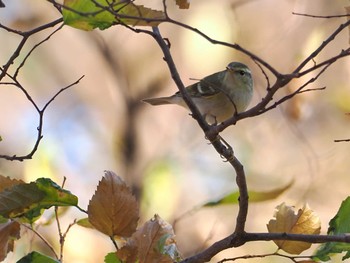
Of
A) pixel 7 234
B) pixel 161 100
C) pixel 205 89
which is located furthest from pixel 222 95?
pixel 7 234

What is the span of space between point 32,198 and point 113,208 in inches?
3.1

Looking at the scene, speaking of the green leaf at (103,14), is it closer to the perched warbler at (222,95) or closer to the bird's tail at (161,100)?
the perched warbler at (222,95)

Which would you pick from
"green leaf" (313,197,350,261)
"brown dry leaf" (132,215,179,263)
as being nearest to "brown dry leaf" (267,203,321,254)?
"green leaf" (313,197,350,261)

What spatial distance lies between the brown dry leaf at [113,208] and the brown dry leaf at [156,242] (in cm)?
1

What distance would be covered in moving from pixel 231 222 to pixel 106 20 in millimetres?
1294

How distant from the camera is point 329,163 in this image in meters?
2.16

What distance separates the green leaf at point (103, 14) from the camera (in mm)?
682

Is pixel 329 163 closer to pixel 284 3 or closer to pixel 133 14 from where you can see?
pixel 284 3

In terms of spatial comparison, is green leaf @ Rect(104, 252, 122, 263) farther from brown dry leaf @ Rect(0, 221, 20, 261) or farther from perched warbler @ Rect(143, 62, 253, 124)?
perched warbler @ Rect(143, 62, 253, 124)

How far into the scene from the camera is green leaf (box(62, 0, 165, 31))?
68 centimetres

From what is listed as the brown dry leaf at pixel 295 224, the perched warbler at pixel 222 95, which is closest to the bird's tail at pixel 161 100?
the perched warbler at pixel 222 95

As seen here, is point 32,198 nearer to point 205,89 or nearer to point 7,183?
point 7,183

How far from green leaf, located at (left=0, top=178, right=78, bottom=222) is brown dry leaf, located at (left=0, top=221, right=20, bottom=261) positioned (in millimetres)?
11

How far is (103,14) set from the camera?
69cm
